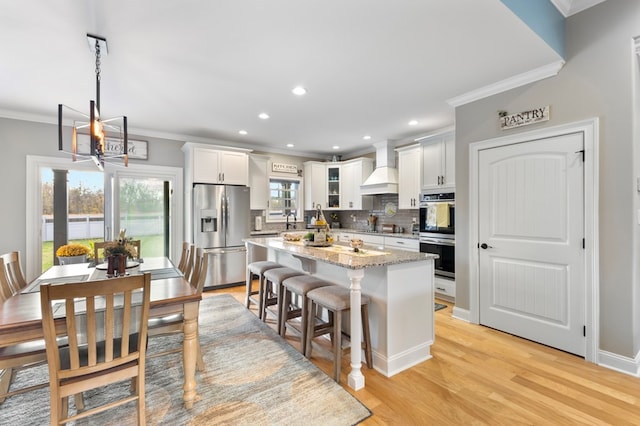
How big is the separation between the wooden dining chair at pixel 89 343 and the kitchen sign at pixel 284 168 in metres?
4.46

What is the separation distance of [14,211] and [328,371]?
4.60m

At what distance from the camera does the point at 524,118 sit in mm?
2877

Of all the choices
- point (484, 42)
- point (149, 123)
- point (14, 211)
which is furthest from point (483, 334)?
point (14, 211)

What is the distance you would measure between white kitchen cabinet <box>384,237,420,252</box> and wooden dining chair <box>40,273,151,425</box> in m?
3.79

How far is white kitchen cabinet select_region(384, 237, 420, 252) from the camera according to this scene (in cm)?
452

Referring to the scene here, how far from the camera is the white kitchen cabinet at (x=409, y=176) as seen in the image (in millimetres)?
4801

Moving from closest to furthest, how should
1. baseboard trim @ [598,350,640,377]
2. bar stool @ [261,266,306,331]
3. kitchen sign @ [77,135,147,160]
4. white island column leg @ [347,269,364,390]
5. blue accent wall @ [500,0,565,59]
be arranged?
blue accent wall @ [500,0,565,59] < white island column leg @ [347,269,364,390] < baseboard trim @ [598,350,640,377] < bar stool @ [261,266,306,331] < kitchen sign @ [77,135,147,160]

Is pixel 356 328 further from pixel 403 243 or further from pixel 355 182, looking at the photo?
pixel 355 182

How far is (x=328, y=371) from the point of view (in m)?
2.41

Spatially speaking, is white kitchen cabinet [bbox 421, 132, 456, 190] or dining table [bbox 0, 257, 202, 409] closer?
dining table [bbox 0, 257, 202, 409]

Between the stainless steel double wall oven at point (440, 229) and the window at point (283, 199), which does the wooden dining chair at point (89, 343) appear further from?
the window at point (283, 199)

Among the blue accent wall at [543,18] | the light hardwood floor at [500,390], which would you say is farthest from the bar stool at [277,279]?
the blue accent wall at [543,18]

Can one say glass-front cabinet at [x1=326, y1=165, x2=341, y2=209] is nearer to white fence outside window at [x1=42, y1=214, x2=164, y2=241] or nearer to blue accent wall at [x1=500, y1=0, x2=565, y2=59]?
white fence outside window at [x1=42, y1=214, x2=164, y2=241]

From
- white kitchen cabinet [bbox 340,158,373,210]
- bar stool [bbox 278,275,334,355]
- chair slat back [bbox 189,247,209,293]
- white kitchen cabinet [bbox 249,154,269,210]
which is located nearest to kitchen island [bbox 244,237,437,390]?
bar stool [bbox 278,275,334,355]
